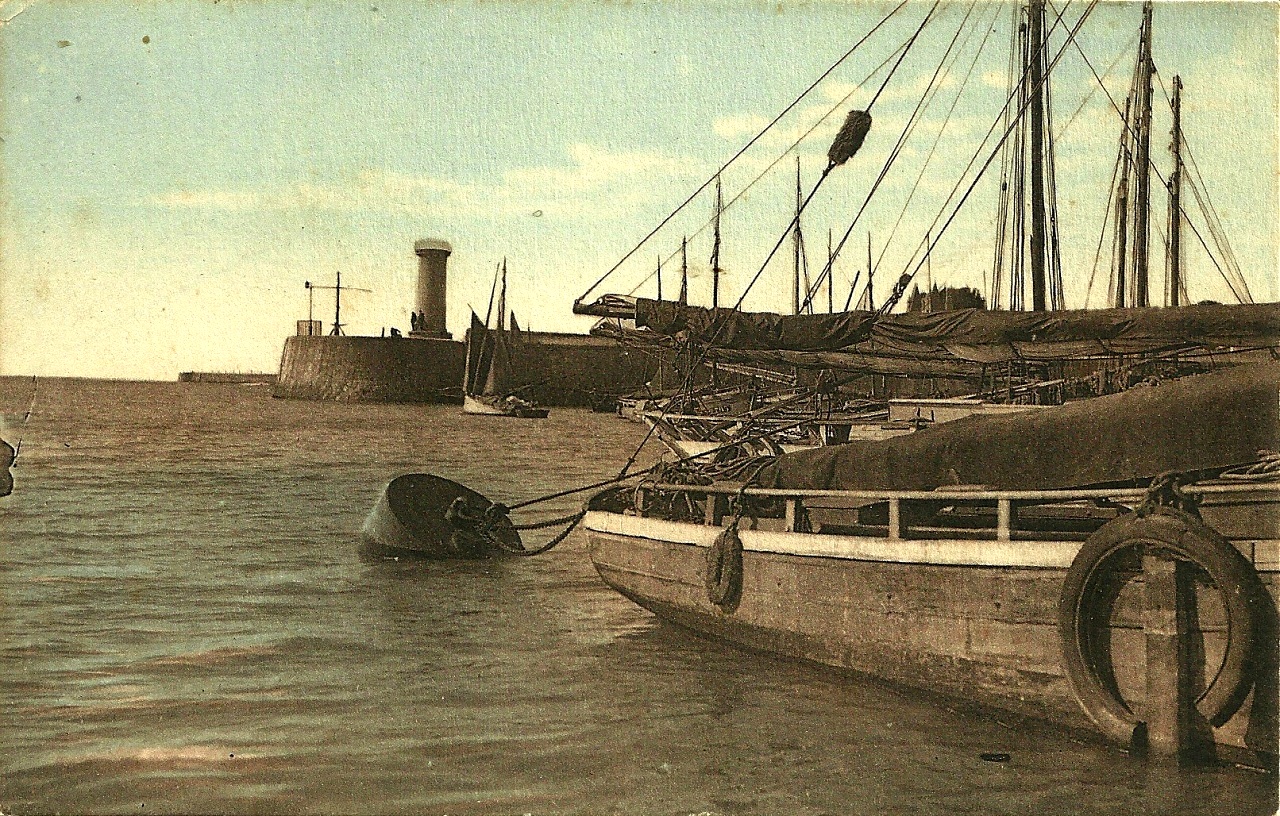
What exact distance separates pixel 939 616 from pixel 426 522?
8909 millimetres

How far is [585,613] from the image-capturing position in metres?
13.2

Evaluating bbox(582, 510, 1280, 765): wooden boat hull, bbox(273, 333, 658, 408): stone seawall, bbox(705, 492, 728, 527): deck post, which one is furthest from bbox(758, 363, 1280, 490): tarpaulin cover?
bbox(273, 333, 658, 408): stone seawall

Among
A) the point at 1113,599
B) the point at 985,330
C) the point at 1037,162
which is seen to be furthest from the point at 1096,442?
the point at 1037,162

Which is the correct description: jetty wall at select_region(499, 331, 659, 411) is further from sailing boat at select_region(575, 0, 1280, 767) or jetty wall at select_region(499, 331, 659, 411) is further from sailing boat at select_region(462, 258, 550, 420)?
sailing boat at select_region(575, 0, 1280, 767)

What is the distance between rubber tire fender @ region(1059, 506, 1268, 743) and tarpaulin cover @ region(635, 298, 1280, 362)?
9.19 feet

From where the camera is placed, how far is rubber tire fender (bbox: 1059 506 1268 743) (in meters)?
7.06

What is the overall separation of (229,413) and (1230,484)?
77.8 meters

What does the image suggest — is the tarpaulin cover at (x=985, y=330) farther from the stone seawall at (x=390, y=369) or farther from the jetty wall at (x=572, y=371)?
the stone seawall at (x=390, y=369)

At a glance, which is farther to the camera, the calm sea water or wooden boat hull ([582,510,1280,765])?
wooden boat hull ([582,510,1280,765])

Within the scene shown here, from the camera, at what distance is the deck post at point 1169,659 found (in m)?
7.29

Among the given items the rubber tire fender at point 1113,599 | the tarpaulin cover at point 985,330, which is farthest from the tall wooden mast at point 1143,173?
the rubber tire fender at point 1113,599

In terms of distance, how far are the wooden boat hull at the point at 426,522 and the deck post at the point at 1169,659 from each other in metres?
9.61

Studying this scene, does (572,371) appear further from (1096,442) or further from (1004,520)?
(1096,442)

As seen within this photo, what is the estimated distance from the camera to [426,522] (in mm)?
15891
